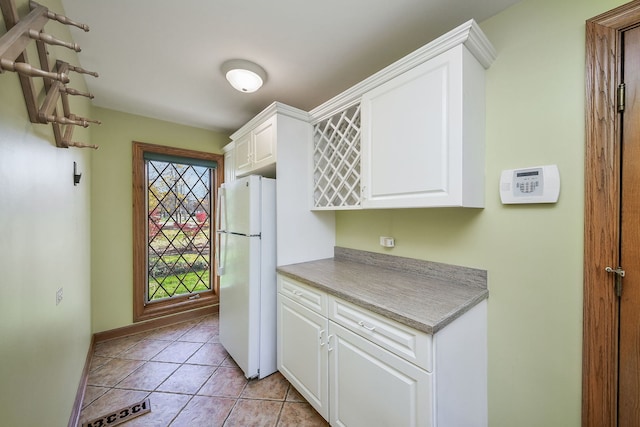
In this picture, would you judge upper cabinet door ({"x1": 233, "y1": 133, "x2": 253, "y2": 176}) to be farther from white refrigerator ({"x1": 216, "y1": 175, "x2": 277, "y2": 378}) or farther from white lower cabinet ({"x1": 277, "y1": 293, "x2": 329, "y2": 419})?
white lower cabinet ({"x1": 277, "y1": 293, "x2": 329, "y2": 419})

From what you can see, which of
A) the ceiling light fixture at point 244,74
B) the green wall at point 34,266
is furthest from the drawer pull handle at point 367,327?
the ceiling light fixture at point 244,74

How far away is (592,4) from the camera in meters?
1.11

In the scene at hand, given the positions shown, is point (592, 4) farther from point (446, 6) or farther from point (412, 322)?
point (412, 322)

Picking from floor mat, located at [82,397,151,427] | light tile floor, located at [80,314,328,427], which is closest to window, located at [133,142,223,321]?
light tile floor, located at [80,314,328,427]

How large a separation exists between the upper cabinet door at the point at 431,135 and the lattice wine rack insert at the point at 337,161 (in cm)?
23

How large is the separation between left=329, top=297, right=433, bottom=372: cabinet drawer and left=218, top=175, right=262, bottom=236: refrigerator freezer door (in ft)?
2.92

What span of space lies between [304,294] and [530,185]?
1440 millimetres

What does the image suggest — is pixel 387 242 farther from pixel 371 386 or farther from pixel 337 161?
pixel 371 386

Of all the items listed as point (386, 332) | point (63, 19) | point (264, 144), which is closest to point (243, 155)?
point (264, 144)

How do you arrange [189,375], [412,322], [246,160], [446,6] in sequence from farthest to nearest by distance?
[246,160] → [189,375] → [446,6] → [412,322]

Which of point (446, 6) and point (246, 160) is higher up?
point (446, 6)

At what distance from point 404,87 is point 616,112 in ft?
2.98

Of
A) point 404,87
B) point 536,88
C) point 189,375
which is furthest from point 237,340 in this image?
point 536,88

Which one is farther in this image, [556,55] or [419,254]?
[419,254]
